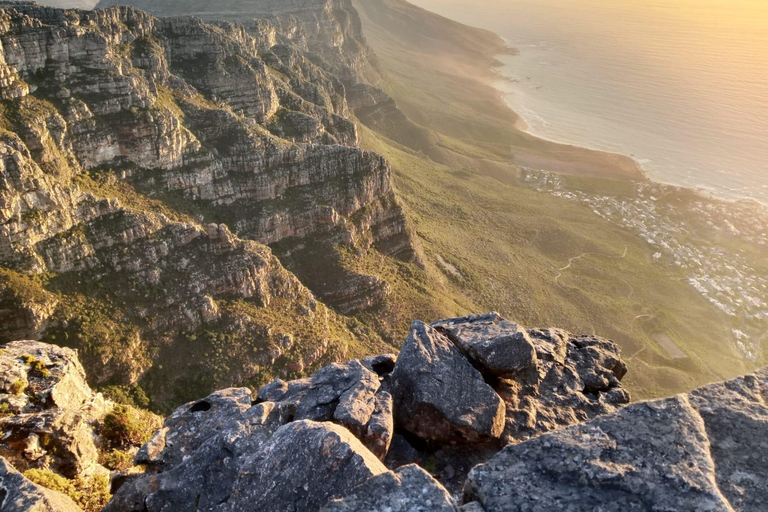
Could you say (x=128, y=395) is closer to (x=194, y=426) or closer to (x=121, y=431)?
(x=121, y=431)

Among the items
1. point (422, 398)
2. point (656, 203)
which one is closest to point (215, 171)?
point (422, 398)

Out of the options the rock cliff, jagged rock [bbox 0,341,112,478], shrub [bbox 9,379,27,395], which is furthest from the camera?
shrub [bbox 9,379,27,395]

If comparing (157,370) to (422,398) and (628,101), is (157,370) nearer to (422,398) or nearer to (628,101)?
(422,398)

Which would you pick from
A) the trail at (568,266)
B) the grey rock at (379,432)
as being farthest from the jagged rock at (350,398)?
the trail at (568,266)

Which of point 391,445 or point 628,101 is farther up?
point 628,101

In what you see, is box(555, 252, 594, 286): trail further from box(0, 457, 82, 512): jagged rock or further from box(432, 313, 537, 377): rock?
box(0, 457, 82, 512): jagged rock

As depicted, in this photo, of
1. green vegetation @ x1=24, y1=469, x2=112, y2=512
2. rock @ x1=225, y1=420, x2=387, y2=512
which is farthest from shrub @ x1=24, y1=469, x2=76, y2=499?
rock @ x1=225, y1=420, x2=387, y2=512
